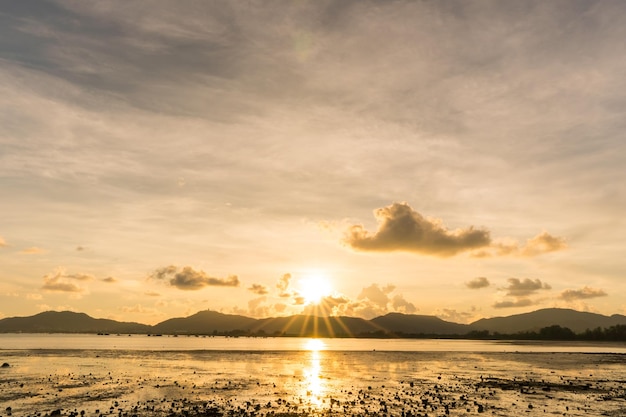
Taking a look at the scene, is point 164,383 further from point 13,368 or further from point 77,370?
point 13,368

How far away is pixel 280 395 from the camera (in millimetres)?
51438

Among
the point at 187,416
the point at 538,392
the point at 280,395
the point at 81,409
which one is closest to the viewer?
the point at 187,416

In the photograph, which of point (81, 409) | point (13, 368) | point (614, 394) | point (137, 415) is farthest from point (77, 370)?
point (614, 394)

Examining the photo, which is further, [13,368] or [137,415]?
[13,368]

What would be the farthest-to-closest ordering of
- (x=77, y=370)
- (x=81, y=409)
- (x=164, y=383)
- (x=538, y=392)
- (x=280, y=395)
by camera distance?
1. (x=77, y=370)
2. (x=164, y=383)
3. (x=538, y=392)
4. (x=280, y=395)
5. (x=81, y=409)

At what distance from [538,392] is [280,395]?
99.0ft

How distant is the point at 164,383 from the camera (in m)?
61.6

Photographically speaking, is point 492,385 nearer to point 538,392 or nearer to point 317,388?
point 538,392

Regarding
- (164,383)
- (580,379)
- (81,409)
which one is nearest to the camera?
(81,409)

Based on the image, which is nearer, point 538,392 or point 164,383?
point 538,392

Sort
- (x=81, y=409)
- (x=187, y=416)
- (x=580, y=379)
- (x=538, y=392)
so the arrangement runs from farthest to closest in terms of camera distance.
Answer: (x=580, y=379), (x=538, y=392), (x=81, y=409), (x=187, y=416)

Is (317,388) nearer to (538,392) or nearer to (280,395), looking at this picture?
(280,395)

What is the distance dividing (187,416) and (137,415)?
14.1 feet

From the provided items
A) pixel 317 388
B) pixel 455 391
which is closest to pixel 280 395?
pixel 317 388
